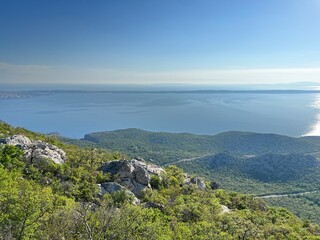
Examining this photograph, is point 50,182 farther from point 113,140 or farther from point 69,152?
point 113,140

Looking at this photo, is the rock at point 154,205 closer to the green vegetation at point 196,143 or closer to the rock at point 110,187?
the rock at point 110,187

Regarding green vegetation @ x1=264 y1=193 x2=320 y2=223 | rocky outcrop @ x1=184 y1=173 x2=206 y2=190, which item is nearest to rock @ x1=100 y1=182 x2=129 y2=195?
rocky outcrop @ x1=184 y1=173 x2=206 y2=190

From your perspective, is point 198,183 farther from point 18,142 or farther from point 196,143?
point 196,143

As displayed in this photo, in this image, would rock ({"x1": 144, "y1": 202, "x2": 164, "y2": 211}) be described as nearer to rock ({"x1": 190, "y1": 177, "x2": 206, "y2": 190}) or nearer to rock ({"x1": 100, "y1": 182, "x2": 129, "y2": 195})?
rock ({"x1": 100, "y1": 182, "x2": 129, "y2": 195})

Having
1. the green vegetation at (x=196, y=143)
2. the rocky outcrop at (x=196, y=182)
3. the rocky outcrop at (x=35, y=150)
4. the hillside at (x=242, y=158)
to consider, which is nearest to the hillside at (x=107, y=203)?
the rocky outcrop at (x=35, y=150)

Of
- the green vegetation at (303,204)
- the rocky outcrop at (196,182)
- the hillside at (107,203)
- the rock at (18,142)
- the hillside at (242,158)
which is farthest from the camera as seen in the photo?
the hillside at (242,158)

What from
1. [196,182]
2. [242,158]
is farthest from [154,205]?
[242,158]

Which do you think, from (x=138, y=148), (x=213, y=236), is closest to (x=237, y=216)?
(x=213, y=236)
